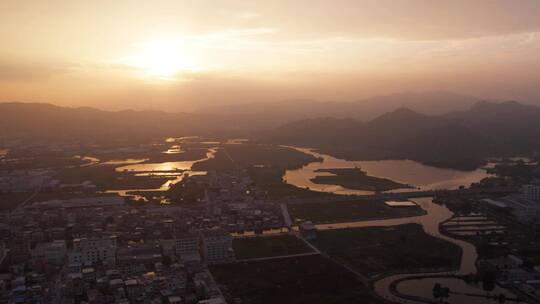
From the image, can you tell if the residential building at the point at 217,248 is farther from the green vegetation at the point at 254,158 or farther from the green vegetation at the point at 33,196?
the green vegetation at the point at 254,158

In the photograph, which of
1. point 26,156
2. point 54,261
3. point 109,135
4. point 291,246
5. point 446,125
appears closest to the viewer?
point 54,261

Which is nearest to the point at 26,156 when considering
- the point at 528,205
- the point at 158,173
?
the point at 158,173

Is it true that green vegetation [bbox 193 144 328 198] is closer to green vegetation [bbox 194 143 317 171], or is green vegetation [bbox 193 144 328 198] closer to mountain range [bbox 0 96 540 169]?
green vegetation [bbox 194 143 317 171]

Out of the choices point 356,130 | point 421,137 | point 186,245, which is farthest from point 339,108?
point 186,245

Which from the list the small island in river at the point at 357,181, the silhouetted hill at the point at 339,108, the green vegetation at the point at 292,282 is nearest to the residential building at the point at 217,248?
the green vegetation at the point at 292,282

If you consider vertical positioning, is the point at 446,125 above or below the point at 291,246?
above

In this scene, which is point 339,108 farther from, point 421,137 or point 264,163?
point 264,163

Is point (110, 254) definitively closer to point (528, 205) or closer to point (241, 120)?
point (528, 205)
